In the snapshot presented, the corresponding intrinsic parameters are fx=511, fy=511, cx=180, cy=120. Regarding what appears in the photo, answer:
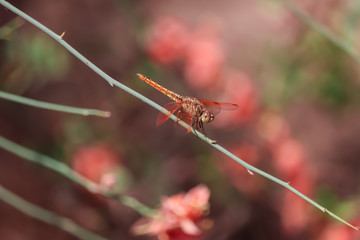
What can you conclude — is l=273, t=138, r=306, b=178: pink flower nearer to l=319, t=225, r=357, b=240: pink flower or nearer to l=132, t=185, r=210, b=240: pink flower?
l=319, t=225, r=357, b=240: pink flower

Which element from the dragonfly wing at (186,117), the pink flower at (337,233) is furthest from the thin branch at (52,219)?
the pink flower at (337,233)

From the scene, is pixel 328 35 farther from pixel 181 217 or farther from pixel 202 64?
pixel 202 64

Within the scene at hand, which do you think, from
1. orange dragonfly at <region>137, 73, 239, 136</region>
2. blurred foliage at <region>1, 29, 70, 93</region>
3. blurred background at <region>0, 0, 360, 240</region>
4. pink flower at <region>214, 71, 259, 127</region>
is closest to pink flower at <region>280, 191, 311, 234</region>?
blurred background at <region>0, 0, 360, 240</region>

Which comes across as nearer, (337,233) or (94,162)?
(337,233)

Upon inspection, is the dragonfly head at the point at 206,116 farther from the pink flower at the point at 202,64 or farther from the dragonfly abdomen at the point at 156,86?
the pink flower at the point at 202,64

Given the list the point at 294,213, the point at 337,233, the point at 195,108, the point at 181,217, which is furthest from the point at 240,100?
the point at 181,217

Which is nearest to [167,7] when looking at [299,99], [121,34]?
[121,34]

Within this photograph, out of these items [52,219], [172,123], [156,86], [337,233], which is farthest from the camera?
[172,123]
